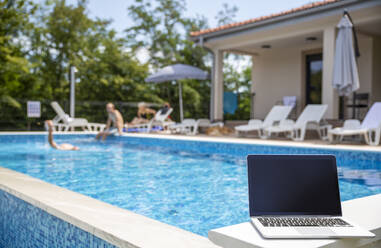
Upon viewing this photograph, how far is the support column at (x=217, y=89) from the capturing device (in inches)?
445

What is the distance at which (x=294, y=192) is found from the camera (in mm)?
1389

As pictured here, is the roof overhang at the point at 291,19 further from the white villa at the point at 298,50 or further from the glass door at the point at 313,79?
the glass door at the point at 313,79

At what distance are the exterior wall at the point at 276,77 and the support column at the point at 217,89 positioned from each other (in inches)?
68.7

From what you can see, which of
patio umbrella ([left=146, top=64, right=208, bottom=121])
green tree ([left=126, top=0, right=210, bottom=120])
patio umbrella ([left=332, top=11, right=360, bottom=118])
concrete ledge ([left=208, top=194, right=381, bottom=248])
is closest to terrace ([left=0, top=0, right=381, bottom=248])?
concrete ledge ([left=208, top=194, right=381, bottom=248])

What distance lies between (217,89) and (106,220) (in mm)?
9719

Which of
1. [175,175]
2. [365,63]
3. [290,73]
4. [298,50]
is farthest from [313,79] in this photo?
[175,175]

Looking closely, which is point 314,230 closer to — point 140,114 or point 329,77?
point 329,77

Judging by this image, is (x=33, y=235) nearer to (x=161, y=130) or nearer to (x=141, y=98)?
(x=161, y=130)

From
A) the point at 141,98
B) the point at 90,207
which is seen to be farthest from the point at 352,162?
the point at 141,98

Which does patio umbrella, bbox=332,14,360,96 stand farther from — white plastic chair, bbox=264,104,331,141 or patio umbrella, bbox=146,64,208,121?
patio umbrella, bbox=146,64,208,121

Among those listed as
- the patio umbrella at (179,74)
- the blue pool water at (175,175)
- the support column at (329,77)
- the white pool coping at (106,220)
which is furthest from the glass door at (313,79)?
the white pool coping at (106,220)

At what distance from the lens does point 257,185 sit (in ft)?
4.60

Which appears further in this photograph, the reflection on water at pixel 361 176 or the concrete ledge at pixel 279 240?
the reflection on water at pixel 361 176

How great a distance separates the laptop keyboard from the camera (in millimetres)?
1312
